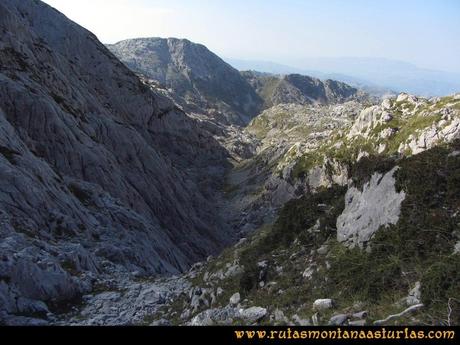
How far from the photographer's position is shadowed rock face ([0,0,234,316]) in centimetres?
2591

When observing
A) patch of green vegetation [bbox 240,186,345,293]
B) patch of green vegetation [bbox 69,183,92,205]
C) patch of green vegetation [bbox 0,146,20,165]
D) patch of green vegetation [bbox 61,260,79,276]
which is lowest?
patch of green vegetation [bbox 61,260,79,276]

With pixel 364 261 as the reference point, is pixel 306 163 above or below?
below

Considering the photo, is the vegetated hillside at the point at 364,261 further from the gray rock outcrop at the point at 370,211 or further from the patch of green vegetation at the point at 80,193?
the patch of green vegetation at the point at 80,193

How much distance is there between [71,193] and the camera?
128 ft

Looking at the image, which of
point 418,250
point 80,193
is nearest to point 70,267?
point 80,193

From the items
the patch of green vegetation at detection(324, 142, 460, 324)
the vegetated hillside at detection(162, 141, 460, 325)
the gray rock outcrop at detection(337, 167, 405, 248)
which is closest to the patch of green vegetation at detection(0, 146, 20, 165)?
the vegetated hillside at detection(162, 141, 460, 325)

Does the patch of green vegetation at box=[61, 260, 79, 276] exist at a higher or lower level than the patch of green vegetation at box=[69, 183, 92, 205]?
lower

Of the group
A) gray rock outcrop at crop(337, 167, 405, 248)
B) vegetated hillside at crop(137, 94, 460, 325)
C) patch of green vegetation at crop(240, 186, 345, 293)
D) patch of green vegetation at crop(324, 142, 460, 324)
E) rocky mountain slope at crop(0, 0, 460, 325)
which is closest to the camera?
patch of green vegetation at crop(324, 142, 460, 324)

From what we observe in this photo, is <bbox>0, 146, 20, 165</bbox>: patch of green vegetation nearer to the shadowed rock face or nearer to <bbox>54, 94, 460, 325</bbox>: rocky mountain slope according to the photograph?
the shadowed rock face

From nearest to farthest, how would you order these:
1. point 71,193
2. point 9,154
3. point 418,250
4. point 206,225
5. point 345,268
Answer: point 418,250 < point 345,268 < point 9,154 < point 71,193 < point 206,225

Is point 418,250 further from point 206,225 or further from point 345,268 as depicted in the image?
point 206,225

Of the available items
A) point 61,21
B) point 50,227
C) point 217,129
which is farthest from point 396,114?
point 217,129

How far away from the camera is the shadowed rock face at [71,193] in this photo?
25.9 meters

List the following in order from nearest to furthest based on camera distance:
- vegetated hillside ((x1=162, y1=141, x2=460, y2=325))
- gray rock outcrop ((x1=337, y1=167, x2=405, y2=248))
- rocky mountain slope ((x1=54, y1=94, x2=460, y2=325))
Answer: vegetated hillside ((x1=162, y1=141, x2=460, y2=325))
rocky mountain slope ((x1=54, y1=94, x2=460, y2=325))
gray rock outcrop ((x1=337, y1=167, x2=405, y2=248))
